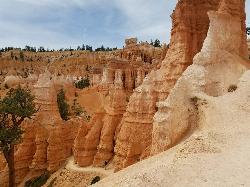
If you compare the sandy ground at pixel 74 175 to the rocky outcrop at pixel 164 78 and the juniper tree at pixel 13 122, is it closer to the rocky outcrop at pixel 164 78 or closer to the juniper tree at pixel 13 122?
the rocky outcrop at pixel 164 78

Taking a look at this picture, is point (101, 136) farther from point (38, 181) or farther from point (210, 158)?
point (210, 158)

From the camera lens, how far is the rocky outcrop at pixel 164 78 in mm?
28188

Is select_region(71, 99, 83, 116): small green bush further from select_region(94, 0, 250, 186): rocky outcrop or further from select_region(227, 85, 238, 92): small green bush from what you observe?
select_region(227, 85, 238, 92): small green bush

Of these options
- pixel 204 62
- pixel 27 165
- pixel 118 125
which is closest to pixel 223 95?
pixel 204 62

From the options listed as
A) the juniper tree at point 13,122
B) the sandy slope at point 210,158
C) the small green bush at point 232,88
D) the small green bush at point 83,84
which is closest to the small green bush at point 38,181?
the juniper tree at point 13,122

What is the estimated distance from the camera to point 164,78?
94.9 ft

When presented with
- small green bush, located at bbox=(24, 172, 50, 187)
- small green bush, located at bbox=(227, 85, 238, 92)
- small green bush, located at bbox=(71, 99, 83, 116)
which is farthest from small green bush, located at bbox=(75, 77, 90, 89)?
small green bush, located at bbox=(227, 85, 238, 92)

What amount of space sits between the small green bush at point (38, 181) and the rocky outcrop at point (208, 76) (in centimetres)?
1908

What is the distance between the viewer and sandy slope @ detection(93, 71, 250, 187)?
14.1 meters

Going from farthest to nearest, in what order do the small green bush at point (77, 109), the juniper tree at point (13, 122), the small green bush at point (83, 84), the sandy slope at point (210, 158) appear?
the small green bush at point (83, 84) → the small green bush at point (77, 109) → the juniper tree at point (13, 122) → the sandy slope at point (210, 158)

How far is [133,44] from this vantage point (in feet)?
328

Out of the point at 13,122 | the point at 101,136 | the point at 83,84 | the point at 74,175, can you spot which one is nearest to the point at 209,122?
the point at 101,136

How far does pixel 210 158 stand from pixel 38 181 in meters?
24.9

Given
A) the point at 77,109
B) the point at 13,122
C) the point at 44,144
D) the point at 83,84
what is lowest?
the point at 44,144
